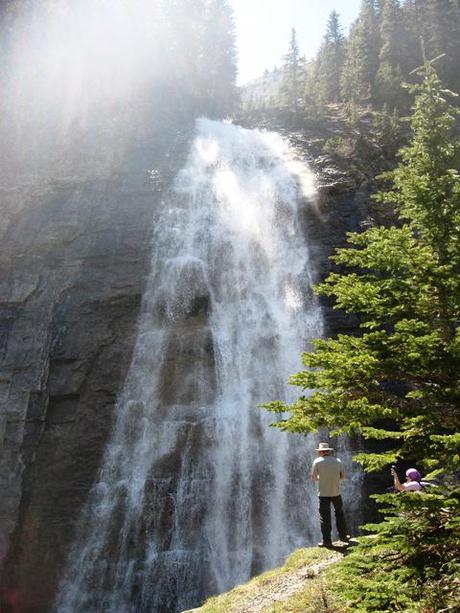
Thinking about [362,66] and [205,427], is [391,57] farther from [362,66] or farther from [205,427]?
[205,427]

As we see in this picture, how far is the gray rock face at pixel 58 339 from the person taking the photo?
15625 mm

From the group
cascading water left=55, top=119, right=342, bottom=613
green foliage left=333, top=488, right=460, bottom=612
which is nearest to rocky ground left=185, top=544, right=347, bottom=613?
green foliage left=333, top=488, right=460, bottom=612

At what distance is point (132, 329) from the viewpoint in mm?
19766

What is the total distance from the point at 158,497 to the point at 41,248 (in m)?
12.6

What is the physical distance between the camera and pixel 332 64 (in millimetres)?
57875

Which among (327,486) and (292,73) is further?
(292,73)

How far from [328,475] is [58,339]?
43.9 feet

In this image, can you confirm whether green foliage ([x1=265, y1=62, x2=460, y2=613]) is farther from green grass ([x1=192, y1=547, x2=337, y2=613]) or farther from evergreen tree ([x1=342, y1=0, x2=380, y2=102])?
evergreen tree ([x1=342, y1=0, x2=380, y2=102])

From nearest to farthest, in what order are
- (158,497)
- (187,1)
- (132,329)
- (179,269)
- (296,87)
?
(158,497) → (132,329) → (179,269) → (187,1) → (296,87)

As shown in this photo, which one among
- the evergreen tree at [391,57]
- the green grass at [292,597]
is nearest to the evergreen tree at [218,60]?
the evergreen tree at [391,57]

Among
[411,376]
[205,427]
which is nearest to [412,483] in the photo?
[411,376]

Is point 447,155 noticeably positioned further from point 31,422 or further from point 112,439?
point 31,422

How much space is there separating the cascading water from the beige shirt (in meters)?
5.22

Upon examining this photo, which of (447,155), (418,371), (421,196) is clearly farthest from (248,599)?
(447,155)
